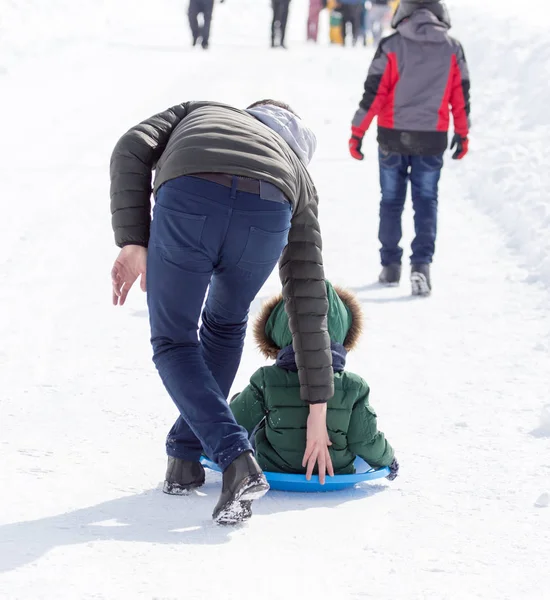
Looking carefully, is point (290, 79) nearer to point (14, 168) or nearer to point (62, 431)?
point (14, 168)

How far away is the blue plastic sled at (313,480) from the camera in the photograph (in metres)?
3.60

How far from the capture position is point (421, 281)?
22.4 feet

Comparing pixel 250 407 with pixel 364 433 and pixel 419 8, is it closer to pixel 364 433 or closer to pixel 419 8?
pixel 364 433

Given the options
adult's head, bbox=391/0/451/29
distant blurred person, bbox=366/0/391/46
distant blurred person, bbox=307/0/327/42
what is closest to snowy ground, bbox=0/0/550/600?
Answer: adult's head, bbox=391/0/451/29

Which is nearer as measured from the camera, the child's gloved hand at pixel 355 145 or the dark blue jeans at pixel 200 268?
the dark blue jeans at pixel 200 268

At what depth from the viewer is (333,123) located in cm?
1309

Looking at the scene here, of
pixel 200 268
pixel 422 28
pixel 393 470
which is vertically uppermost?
pixel 422 28

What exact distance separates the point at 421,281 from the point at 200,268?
3991mm

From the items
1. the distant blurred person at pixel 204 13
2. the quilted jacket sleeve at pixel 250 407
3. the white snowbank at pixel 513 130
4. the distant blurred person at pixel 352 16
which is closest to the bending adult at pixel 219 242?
the quilted jacket sleeve at pixel 250 407

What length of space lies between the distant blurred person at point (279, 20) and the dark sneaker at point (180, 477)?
19.0 meters

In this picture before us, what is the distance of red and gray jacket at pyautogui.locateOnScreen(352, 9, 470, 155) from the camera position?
662 centimetres

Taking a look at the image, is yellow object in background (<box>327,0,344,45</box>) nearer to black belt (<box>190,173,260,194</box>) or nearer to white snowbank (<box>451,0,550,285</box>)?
white snowbank (<box>451,0,550,285</box>)

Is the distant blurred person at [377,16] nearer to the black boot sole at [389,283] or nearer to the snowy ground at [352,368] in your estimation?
the snowy ground at [352,368]

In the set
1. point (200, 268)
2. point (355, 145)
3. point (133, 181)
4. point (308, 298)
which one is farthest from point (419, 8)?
point (200, 268)
